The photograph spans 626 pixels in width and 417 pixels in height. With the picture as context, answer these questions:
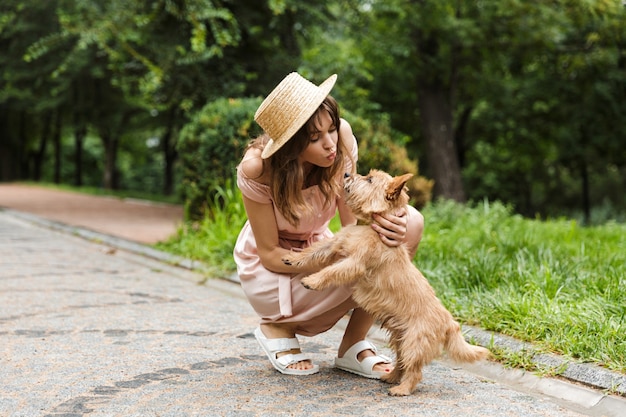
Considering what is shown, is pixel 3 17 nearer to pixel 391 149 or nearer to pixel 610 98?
pixel 391 149

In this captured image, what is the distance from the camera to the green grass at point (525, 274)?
4.02 m

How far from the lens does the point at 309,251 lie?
3607mm

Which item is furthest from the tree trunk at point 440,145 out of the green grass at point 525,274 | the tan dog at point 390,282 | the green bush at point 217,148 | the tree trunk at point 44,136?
the tree trunk at point 44,136

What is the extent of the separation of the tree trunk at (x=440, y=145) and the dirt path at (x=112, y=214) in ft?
19.4

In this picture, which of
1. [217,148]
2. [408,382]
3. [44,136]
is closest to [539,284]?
[408,382]

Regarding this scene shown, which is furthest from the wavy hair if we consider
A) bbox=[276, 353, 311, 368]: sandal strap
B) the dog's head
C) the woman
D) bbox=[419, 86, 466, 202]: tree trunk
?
bbox=[419, 86, 466, 202]: tree trunk

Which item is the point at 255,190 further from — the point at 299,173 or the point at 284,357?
the point at 284,357

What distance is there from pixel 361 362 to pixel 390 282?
68 cm

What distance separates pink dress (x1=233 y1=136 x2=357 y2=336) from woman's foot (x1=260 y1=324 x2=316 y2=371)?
0.04 m

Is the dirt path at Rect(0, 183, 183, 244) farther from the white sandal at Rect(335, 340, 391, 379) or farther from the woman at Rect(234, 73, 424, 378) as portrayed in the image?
the white sandal at Rect(335, 340, 391, 379)

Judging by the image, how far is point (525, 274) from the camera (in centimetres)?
523

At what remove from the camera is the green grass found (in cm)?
402

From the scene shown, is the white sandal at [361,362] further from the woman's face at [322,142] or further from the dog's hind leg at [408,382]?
the woman's face at [322,142]

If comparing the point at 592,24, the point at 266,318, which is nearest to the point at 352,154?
the point at 266,318
